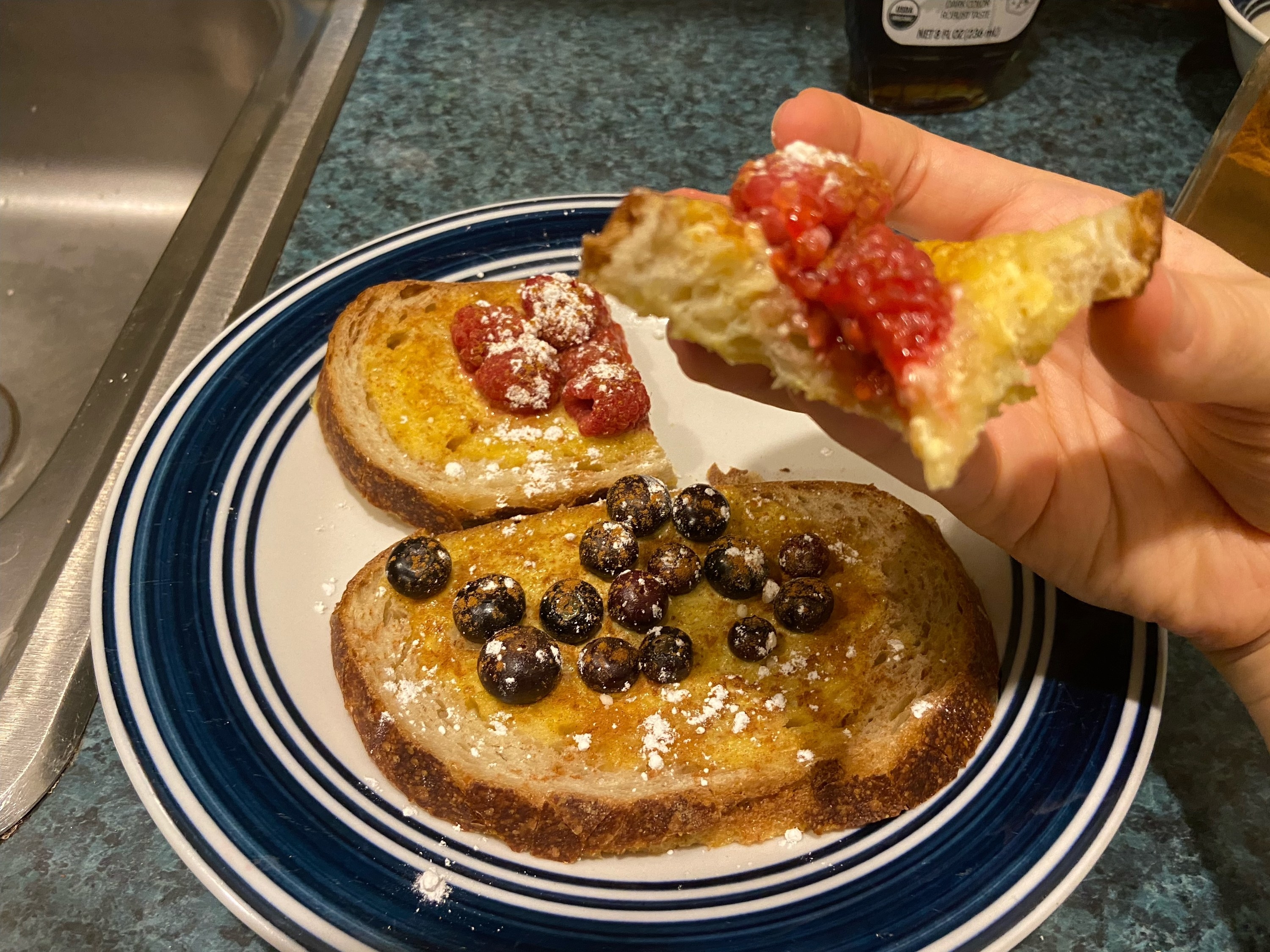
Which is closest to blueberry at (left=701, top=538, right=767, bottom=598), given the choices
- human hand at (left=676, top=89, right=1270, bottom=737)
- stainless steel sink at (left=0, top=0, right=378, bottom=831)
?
human hand at (left=676, top=89, right=1270, bottom=737)

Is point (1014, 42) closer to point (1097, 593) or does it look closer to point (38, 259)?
point (1097, 593)

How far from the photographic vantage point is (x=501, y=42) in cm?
423

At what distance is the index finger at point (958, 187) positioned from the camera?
2059 mm

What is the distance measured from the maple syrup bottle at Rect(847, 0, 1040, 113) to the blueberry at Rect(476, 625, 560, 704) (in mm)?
2795

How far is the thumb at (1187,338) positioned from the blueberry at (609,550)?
1.14 m

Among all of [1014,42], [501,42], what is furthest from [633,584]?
[501,42]

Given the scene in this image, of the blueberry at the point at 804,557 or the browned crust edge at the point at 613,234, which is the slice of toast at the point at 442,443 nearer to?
the blueberry at the point at 804,557

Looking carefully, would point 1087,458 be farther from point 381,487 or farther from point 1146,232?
point 381,487

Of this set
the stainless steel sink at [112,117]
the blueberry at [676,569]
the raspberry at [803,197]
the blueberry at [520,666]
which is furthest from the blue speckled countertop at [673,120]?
the raspberry at [803,197]

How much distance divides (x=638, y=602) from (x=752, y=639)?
28 centimetres

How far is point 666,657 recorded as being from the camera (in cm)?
199

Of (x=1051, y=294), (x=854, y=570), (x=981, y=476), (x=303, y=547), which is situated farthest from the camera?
(x=303, y=547)

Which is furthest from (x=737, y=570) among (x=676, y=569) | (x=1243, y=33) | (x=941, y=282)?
(x=1243, y=33)

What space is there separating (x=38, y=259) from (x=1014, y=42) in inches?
Result: 168
